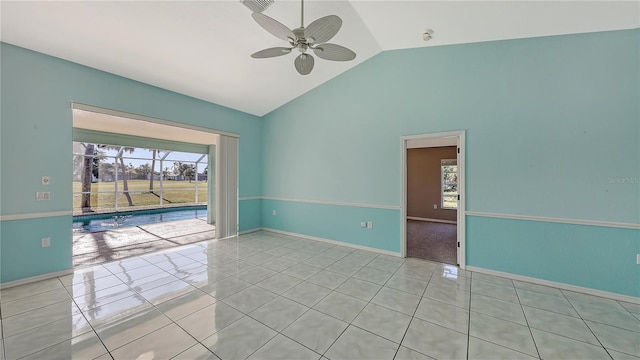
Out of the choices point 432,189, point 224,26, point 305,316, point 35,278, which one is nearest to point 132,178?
point 35,278

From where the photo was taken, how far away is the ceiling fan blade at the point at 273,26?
6.25 ft

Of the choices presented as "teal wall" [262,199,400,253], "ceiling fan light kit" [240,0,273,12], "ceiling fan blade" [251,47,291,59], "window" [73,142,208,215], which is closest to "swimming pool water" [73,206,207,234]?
"window" [73,142,208,215]

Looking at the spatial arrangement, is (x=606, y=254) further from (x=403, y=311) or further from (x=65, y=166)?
(x=65, y=166)

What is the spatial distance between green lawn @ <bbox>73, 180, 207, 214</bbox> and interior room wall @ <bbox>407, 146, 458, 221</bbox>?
351 inches

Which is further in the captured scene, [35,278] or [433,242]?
[433,242]

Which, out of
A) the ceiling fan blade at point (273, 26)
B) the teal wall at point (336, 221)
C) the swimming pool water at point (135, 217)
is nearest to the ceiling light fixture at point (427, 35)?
the ceiling fan blade at point (273, 26)

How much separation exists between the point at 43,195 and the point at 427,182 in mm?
8364

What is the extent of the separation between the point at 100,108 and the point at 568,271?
662 centimetres

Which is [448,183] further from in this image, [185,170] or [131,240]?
[185,170]

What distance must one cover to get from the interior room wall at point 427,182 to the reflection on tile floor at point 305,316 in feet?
13.7

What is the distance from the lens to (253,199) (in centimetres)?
550

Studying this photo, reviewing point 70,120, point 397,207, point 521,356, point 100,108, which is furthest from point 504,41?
point 70,120

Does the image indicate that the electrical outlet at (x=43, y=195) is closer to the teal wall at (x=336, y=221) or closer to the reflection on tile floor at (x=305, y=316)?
the reflection on tile floor at (x=305, y=316)

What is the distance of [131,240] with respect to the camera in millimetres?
4738
